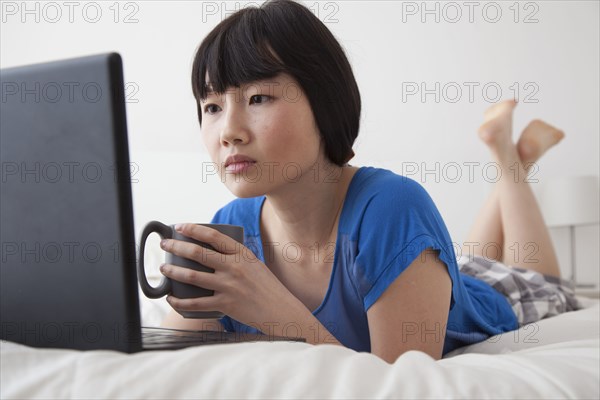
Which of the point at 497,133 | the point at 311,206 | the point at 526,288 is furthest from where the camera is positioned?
the point at 497,133

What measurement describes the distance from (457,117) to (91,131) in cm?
285

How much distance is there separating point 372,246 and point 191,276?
328 mm

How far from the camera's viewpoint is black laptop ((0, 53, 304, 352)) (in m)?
0.53

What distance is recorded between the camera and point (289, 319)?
0.91m

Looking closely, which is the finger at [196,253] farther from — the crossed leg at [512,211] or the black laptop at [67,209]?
the crossed leg at [512,211]

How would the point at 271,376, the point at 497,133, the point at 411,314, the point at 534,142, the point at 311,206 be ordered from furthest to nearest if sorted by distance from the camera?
the point at 534,142
the point at 497,133
the point at 311,206
the point at 411,314
the point at 271,376

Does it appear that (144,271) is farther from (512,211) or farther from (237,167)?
(512,211)

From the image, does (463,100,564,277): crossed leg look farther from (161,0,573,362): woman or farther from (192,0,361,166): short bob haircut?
(192,0,361,166): short bob haircut

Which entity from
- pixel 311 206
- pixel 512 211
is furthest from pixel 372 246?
pixel 512 211

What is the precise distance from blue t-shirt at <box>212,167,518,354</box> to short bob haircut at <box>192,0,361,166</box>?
0.15 meters

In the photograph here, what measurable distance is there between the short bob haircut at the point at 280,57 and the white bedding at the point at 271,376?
583 millimetres

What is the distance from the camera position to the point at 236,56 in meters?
0.99

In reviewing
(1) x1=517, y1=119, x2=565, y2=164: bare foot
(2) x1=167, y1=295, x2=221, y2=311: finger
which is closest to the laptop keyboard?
(2) x1=167, y1=295, x2=221, y2=311: finger

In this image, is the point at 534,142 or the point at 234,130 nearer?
the point at 234,130
